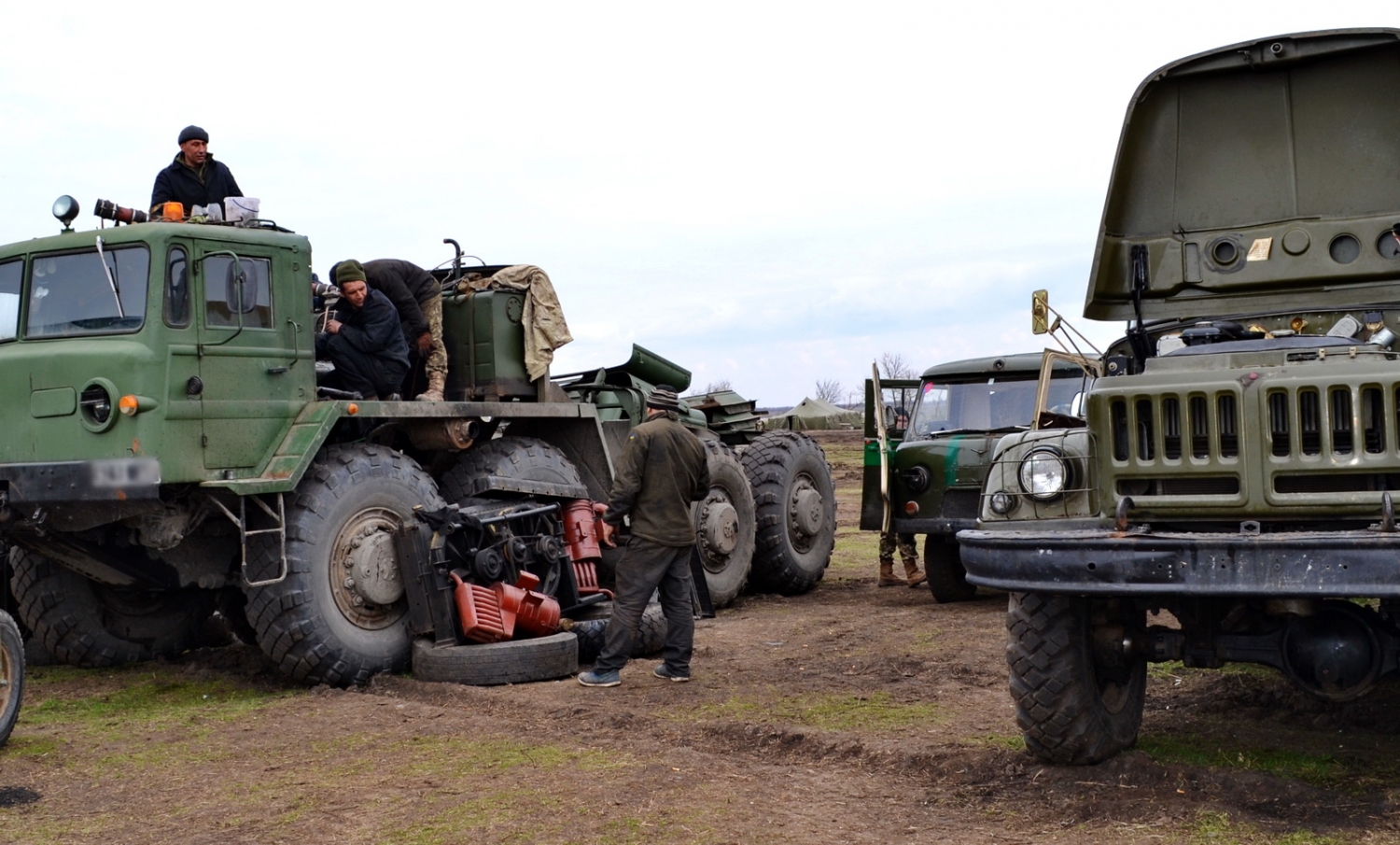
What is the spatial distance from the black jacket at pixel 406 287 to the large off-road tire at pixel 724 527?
2.79 metres

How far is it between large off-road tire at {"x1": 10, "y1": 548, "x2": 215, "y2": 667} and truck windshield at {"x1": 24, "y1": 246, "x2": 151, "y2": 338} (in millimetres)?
1837

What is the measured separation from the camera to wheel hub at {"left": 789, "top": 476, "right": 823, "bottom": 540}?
1333 centimetres

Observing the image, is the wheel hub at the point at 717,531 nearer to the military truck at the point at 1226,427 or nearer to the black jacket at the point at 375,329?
the black jacket at the point at 375,329

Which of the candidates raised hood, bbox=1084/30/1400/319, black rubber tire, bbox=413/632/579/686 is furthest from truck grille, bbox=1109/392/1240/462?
black rubber tire, bbox=413/632/579/686

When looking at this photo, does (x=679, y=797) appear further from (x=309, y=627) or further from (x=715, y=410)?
(x=715, y=410)

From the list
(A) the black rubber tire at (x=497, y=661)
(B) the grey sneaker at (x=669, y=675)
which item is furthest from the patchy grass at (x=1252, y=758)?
(A) the black rubber tire at (x=497, y=661)

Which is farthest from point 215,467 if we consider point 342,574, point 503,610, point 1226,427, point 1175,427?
point 1226,427

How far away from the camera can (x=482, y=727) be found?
7.20 metres

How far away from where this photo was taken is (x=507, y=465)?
995 centimetres

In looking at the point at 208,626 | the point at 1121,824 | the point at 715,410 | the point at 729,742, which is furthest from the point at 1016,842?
the point at 715,410

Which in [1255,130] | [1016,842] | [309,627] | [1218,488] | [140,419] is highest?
[1255,130]

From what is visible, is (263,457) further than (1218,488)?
Yes

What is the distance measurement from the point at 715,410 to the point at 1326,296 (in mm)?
7740

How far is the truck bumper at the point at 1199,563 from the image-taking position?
4508mm
